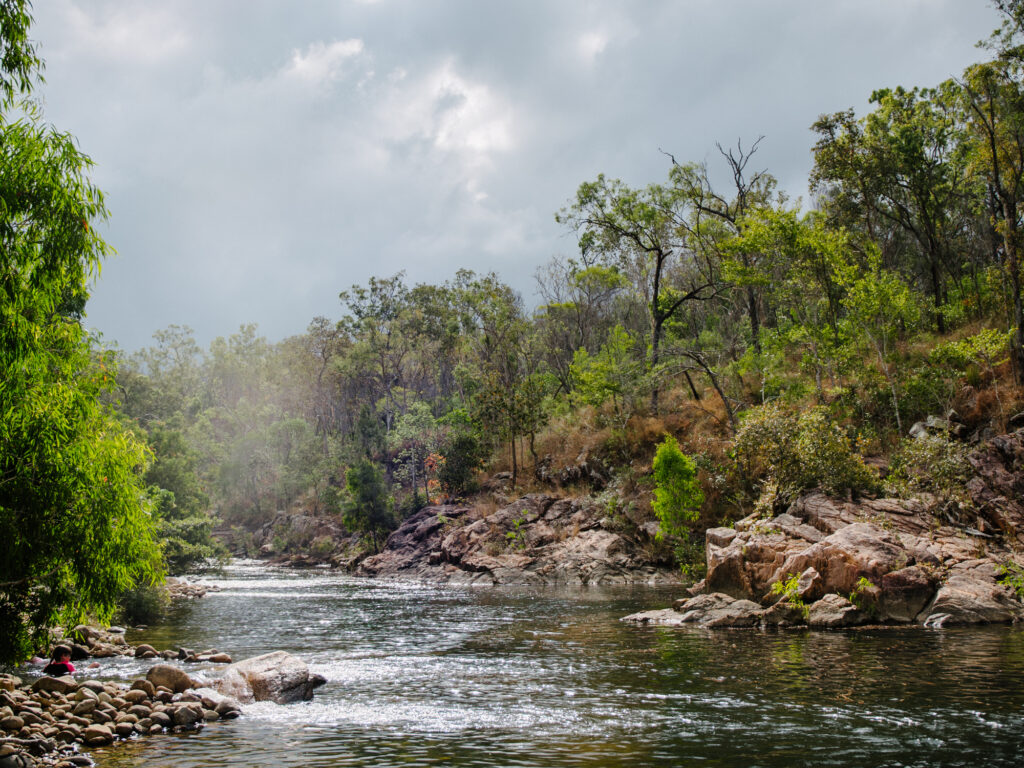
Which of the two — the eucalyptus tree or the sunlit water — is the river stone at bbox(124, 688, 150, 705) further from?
the eucalyptus tree

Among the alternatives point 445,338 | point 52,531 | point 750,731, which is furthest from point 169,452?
point 750,731

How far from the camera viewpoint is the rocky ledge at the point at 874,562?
20812 mm

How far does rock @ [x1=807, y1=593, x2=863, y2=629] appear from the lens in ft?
68.2

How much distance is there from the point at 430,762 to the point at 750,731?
5139 millimetres

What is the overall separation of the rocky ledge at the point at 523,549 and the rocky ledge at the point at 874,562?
12.0m

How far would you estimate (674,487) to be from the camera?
35000 millimetres

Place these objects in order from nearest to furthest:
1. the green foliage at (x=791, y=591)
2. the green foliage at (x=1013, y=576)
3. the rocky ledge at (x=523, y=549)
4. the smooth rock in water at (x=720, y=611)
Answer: the green foliage at (x=1013, y=576)
the green foliage at (x=791, y=591)
the smooth rock in water at (x=720, y=611)
the rocky ledge at (x=523, y=549)

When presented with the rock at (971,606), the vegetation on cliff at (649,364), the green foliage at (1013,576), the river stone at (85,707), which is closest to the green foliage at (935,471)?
the vegetation on cliff at (649,364)

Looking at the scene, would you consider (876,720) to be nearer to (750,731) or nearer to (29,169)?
(750,731)

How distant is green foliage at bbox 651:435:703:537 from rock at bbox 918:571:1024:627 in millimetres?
14481

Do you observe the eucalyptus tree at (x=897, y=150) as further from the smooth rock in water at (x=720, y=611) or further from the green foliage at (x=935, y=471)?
the smooth rock in water at (x=720, y=611)

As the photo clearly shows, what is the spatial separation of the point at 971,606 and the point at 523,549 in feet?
90.3

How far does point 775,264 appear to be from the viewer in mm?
41656

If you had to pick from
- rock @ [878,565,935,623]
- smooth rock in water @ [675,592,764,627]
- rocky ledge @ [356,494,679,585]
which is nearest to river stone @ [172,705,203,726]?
smooth rock in water @ [675,592,764,627]
